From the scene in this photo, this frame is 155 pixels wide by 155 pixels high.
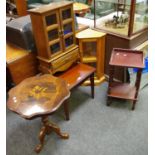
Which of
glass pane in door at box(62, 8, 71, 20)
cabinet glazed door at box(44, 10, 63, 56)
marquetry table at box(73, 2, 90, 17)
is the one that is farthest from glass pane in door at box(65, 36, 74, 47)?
marquetry table at box(73, 2, 90, 17)

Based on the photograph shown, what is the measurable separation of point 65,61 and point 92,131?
0.86m

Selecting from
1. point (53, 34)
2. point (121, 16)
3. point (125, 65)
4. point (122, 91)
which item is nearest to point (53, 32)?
point (53, 34)

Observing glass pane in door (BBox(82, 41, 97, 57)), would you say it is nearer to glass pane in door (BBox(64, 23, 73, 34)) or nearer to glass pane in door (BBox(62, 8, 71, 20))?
glass pane in door (BBox(64, 23, 73, 34))

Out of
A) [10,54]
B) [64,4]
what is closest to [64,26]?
[64,4]

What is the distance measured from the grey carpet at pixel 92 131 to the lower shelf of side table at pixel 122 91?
0.57 feet

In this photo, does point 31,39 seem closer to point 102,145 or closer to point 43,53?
point 43,53

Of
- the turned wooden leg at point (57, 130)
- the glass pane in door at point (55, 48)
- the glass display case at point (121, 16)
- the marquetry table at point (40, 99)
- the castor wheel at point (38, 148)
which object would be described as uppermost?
the glass display case at point (121, 16)

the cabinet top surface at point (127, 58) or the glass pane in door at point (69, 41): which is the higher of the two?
the glass pane in door at point (69, 41)

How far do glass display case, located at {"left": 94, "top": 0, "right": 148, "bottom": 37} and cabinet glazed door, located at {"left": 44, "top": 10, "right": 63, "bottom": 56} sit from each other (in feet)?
2.56

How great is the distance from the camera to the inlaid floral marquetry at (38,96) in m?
1.48

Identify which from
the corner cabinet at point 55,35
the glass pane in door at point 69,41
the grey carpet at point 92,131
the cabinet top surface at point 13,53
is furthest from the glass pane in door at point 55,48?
the grey carpet at point 92,131

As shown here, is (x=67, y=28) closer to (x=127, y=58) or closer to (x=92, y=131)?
(x=127, y=58)

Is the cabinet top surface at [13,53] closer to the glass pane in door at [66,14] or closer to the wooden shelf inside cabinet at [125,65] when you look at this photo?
the glass pane in door at [66,14]

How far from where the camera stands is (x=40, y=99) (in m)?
1.57
